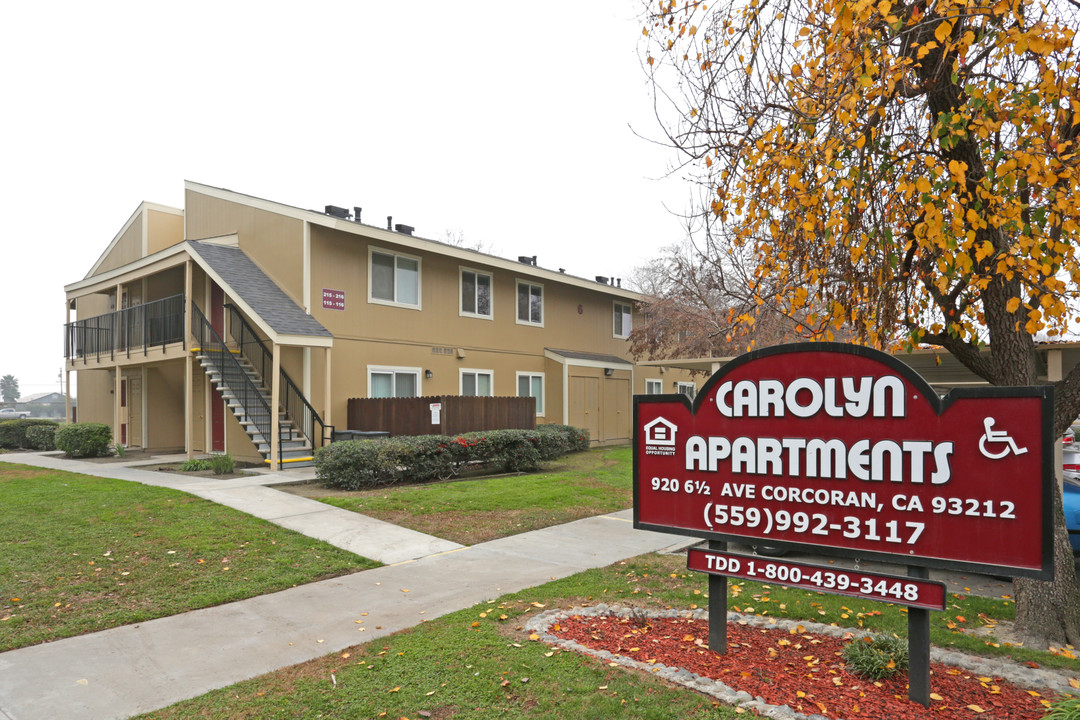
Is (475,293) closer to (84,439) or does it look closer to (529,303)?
(529,303)

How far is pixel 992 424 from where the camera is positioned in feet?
12.8

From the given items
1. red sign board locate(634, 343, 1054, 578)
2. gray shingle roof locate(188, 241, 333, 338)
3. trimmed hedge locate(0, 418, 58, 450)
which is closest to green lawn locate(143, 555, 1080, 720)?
red sign board locate(634, 343, 1054, 578)

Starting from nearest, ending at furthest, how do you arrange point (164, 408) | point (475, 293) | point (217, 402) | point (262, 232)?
point (262, 232)
point (217, 402)
point (475, 293)
point (164, 408)

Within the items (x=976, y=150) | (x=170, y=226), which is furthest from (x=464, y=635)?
(x=170, y=226)

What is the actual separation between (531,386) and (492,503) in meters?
11.0

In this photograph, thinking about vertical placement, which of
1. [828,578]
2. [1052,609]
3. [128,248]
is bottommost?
[1052,609]

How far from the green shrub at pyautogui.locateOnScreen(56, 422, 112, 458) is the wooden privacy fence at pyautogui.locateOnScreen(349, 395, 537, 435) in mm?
6770

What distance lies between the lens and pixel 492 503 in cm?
1092

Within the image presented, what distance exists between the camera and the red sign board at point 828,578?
402 cm

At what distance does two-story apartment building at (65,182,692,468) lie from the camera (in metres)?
15.8

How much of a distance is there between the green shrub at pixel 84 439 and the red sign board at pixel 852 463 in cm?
1701

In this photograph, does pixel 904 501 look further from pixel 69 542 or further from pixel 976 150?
pixel 69 542

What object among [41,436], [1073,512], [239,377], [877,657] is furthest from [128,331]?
[1073,512]

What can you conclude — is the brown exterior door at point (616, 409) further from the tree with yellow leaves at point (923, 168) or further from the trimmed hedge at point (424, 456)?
the tree with yellow leaves at point (923, 168)
